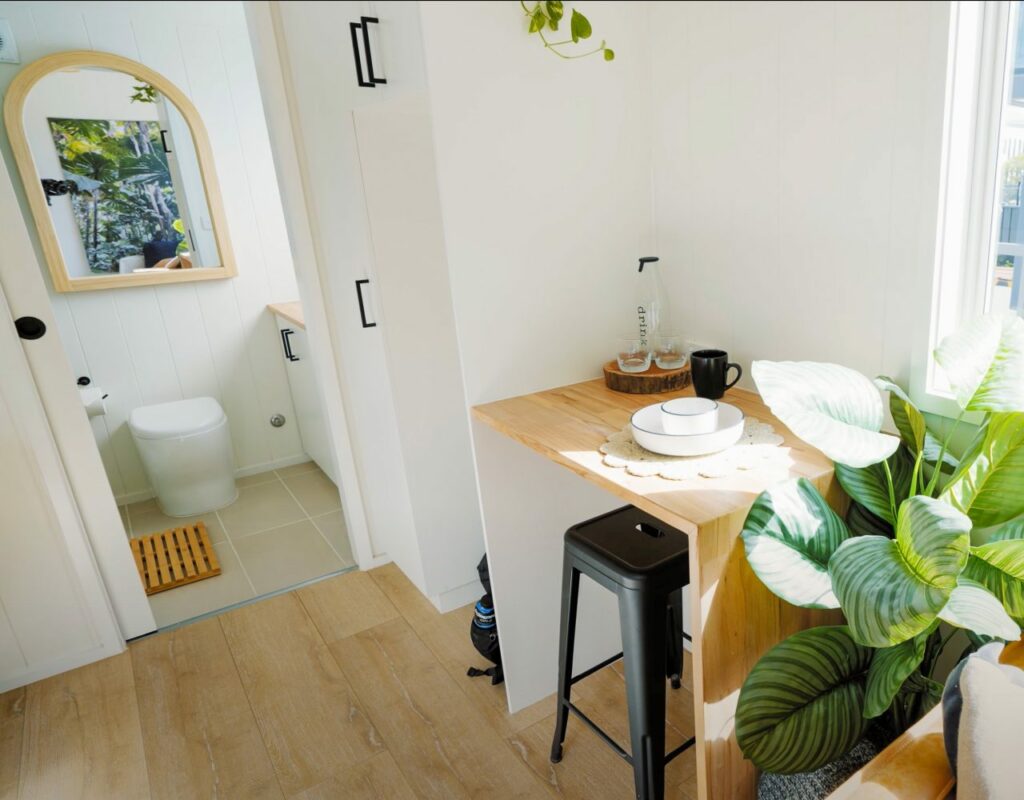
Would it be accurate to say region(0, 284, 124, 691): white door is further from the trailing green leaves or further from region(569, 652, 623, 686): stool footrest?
the trailing green leaves

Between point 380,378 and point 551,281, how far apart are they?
2.28 feet

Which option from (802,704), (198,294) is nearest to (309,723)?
(802,704)

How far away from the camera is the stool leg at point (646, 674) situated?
116 centimetres

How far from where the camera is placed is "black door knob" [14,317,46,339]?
1.72m

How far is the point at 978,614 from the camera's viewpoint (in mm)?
776

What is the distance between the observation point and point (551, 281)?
1.41 m

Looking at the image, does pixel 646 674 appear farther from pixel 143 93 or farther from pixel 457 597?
pixel 143 93

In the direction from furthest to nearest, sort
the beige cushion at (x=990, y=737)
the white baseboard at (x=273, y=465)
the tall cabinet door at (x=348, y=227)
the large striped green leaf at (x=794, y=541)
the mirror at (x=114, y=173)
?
the white baseboard at (x=273, y=465), the mirror at (x=114, y=173), the tall cabinet door at (x=348, y=227), the large striped green leaf at (x=794, y=541), the beige cushion at (x=990, y=737)

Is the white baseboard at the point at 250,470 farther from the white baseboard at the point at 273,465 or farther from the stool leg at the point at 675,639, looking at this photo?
the stool leg at the point at 675,639

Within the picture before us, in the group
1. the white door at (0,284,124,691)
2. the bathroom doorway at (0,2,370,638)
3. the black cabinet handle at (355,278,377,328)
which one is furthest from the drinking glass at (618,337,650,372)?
the white door at (0,284,124,691)

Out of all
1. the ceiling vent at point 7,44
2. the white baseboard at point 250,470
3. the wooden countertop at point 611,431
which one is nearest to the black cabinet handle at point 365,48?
the wooden countertop at point 611,431

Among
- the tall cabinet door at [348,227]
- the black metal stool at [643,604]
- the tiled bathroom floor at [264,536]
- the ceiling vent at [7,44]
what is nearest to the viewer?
the black metal stool at [643,604]

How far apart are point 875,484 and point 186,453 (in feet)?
8.35

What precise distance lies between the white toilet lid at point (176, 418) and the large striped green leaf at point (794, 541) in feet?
8.04
